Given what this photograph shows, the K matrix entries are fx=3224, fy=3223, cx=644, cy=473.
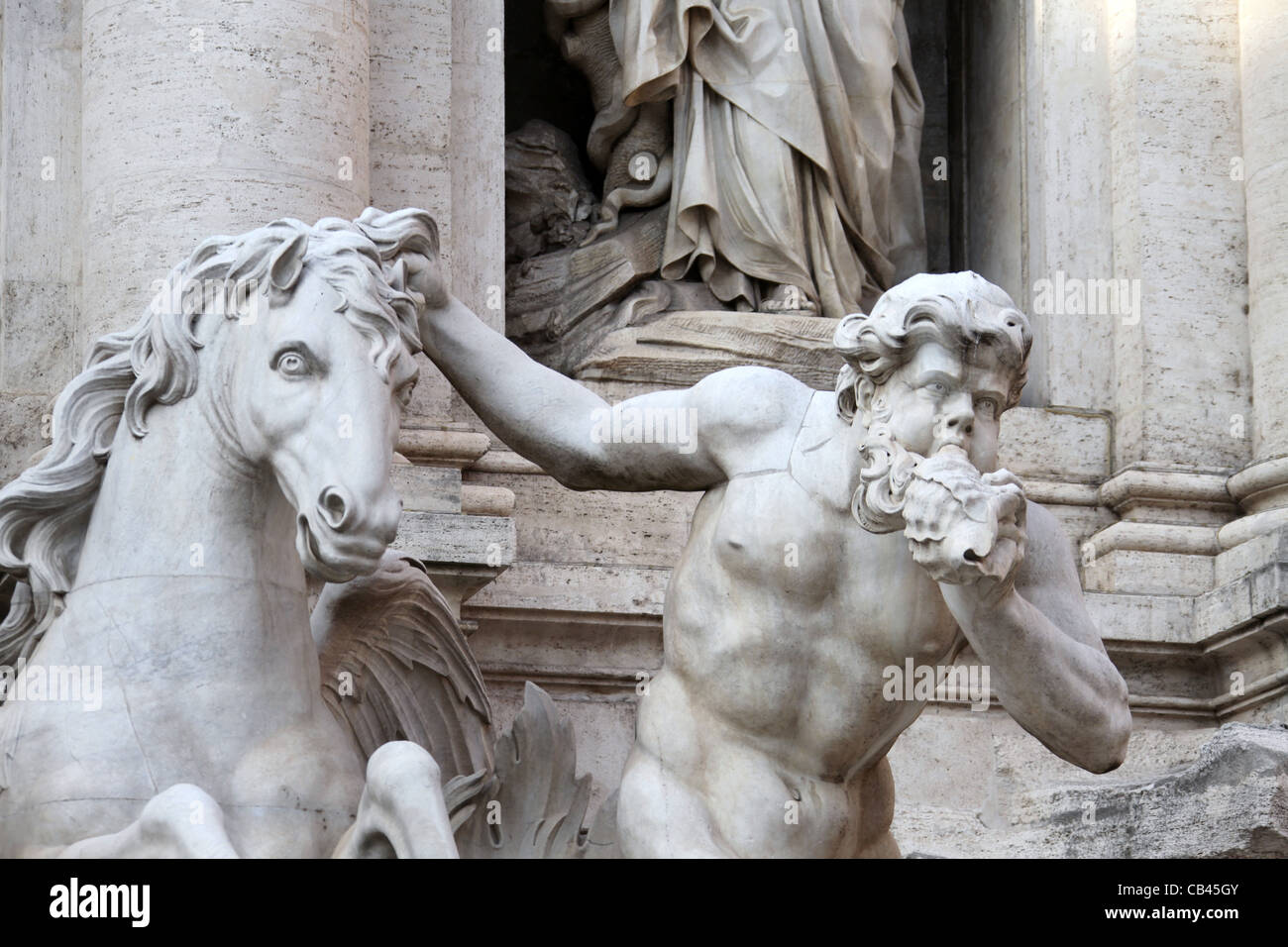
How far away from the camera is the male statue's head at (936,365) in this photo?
5.68 metres

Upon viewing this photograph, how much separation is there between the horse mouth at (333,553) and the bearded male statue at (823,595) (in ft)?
2.26

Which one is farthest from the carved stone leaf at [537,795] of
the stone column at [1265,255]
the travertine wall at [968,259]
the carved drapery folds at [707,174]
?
the stone column at [1265,255]

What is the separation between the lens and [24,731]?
5.64 metres

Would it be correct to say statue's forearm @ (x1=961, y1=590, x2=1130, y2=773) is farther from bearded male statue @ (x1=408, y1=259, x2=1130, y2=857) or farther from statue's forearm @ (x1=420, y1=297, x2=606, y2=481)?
statue's forearm @ (x1=420, y1=297, x2=606, y2=481)

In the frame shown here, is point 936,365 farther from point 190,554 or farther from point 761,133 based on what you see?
point 761,133

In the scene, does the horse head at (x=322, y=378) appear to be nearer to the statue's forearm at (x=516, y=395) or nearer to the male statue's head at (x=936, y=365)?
the statue's forearm at (x=516, y=395)

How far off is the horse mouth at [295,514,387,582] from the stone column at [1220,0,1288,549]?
409 centimetres

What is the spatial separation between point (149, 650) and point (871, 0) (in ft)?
14.4

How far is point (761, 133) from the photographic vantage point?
9.18m

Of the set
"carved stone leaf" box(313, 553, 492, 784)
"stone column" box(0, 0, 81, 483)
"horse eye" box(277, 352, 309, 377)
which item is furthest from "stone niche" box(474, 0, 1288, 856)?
"horse eye" box(277, 352, 309, 377)

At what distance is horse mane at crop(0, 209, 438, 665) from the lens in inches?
223

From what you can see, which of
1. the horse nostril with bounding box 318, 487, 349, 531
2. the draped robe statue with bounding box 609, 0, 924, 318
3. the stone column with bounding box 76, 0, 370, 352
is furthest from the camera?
the draped robe statue with bounding box 609, 0, 924, 318

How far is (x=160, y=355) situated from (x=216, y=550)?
0.36m
